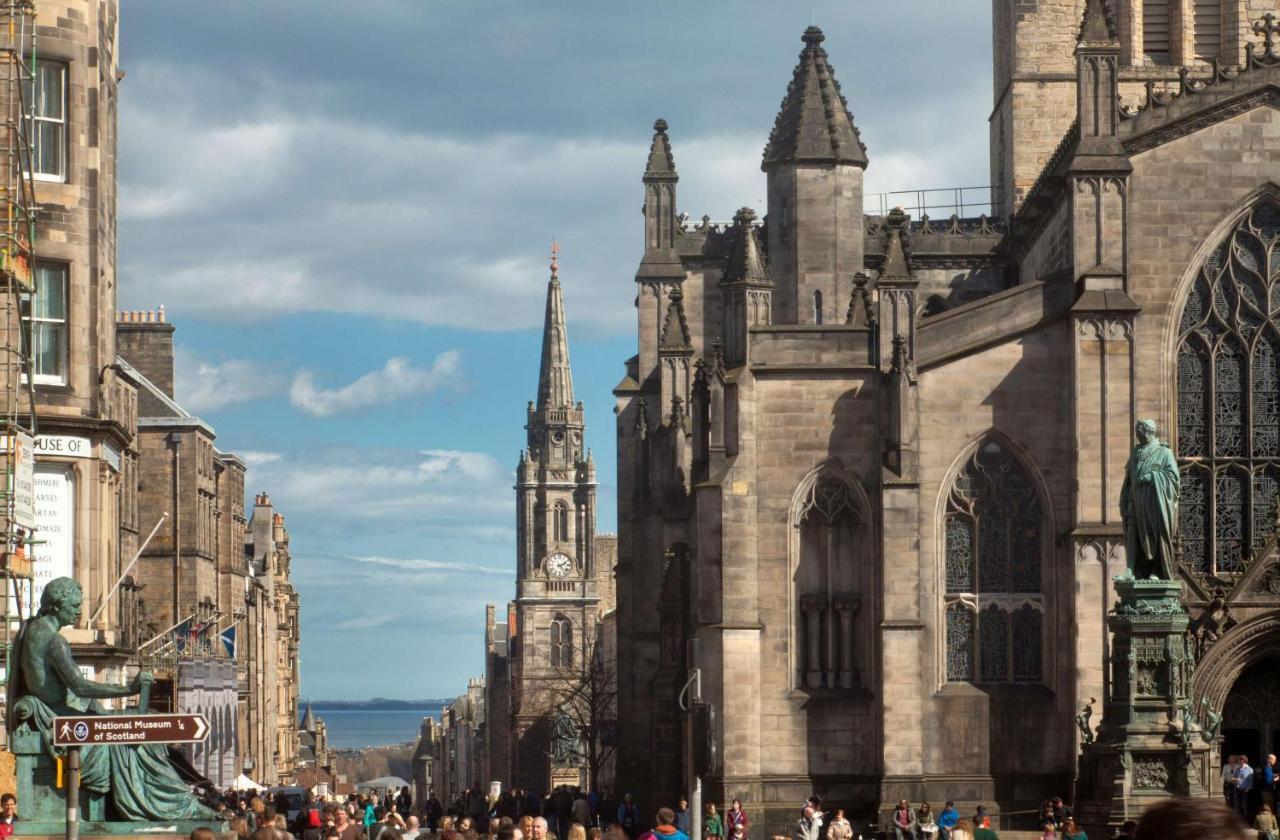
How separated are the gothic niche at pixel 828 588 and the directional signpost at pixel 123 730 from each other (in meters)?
29.9

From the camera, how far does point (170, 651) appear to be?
52125mm

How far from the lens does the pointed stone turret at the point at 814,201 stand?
4941 cm

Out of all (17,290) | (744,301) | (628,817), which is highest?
(744,301)

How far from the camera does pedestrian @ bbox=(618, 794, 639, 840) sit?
45647 millimetres

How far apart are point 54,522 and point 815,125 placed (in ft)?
76.4

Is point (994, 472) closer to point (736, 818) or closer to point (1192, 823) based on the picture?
point (736, 818)

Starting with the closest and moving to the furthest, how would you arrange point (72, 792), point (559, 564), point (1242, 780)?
1. point (72, 792)
2. point (1242, 780)
3. point (559, 564)

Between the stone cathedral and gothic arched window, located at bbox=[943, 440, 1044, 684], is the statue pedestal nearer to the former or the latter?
the stone cathedral

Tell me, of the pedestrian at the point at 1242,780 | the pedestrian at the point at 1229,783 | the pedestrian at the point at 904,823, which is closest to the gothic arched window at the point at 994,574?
the pedestrian at the point at 904,823

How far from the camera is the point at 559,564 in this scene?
167 meters

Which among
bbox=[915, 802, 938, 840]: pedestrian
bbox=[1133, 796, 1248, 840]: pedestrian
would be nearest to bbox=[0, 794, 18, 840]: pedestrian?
bbox=[1133, 796, 1248, 840]: pedestrian

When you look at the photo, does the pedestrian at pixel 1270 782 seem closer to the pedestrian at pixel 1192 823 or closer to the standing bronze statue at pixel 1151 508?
the standing bronze statue at pixel 1151 508

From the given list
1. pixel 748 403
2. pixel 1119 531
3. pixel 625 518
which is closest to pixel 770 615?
pixel 748 403

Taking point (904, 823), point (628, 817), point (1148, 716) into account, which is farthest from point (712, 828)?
point (628, 817)
